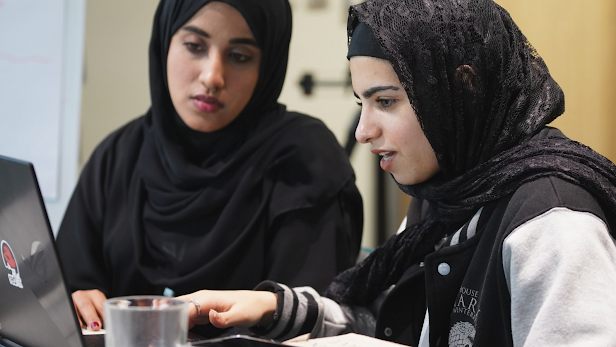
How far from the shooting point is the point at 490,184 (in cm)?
87

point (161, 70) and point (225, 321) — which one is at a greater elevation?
point (161, 70)

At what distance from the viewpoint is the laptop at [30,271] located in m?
0.64

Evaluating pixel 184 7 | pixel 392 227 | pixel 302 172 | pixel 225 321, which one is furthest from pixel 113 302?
pixel 392 227

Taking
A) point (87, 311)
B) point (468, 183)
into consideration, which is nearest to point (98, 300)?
point (87, 311)

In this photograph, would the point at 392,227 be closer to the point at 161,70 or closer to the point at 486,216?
the point at 161,70

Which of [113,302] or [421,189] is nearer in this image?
[113,302]

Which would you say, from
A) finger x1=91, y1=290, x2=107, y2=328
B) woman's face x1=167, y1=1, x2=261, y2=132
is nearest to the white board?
woman's face x1=167, y1=1, x2=261, y2=132

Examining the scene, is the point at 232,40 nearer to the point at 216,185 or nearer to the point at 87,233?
the point at 216,185

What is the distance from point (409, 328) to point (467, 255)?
196 mm

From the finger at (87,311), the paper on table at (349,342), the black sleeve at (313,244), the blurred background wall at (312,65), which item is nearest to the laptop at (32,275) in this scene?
the paper on table at (349,342)

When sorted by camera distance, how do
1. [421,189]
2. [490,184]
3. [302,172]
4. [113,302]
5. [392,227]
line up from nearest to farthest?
[113,302] < [490,184] < [421,189] < [302,172] < [392,227]

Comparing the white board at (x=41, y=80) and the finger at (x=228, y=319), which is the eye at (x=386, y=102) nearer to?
the finger at (x=228, y=319)

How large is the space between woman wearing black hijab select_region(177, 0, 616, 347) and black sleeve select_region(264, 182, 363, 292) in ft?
0.96

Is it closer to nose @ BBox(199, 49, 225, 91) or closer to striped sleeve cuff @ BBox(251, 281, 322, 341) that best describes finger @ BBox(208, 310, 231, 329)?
striped sleeve cuff @ BBox(251, 281, 322, 341)
